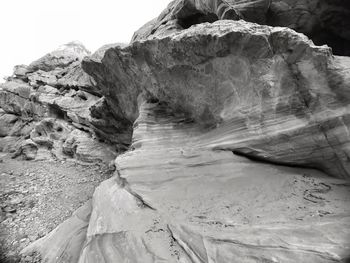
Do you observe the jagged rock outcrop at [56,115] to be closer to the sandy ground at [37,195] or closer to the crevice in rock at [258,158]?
the sandy ground at [37,195]

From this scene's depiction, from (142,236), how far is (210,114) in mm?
4019

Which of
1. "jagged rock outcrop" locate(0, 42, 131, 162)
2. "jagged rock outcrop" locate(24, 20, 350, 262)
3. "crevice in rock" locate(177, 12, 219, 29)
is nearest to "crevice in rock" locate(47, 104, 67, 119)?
"jagged rock outcrop" locate(0, 42, 131, 162)

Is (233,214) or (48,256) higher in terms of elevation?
(233,214)

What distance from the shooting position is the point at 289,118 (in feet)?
17.4

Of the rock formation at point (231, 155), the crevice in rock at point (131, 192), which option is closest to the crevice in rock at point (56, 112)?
the rock formation at point (231, 155)

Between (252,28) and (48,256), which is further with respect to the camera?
Answer: (48,256)

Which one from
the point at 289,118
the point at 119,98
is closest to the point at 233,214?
the point at 289,118

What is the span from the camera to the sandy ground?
29.4 feet

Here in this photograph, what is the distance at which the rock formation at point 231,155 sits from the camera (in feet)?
13.9

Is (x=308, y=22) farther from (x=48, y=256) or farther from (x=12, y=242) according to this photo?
(x=12, y=242)

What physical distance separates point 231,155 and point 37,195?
12013 mm

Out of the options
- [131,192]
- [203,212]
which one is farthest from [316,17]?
[131,192]

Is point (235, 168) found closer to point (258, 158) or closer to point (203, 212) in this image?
point (258, 158)

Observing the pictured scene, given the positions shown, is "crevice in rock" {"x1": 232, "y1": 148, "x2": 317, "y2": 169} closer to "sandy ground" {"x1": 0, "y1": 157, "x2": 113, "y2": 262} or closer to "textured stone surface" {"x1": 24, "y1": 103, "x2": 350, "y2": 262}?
"textured stone surface" {"x1": 24, "y1": 103, "x2": 350, "y2": 262}
